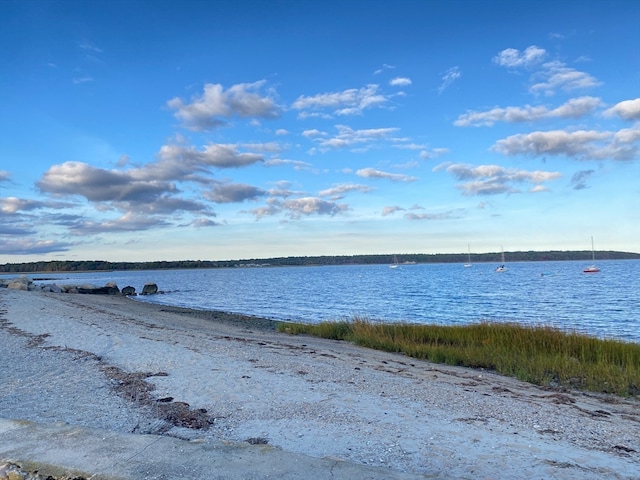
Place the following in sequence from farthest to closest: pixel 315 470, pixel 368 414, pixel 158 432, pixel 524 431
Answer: pixel 368 414 < pixel 524 431 < pixel 158 432 < pixel 315 470

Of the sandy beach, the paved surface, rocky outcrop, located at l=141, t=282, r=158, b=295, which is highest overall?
the paved surface

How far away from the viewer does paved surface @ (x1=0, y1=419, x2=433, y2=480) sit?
13.8 feet

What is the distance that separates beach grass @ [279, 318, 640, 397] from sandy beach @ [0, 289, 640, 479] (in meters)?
0.91

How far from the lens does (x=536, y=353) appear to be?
1365 cm

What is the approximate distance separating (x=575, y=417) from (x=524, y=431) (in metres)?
1.53

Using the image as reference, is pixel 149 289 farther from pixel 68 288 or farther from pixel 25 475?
pixel 25 475

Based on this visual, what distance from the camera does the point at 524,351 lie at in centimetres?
1374

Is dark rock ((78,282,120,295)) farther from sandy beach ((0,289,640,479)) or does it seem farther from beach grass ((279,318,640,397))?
sandy beach ((0,289,640,479))

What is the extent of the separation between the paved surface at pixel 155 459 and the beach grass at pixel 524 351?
7.97m

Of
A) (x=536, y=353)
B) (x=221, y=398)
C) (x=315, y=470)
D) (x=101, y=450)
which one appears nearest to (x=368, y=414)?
(x=221, y=398)

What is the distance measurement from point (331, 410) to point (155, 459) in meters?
3.27

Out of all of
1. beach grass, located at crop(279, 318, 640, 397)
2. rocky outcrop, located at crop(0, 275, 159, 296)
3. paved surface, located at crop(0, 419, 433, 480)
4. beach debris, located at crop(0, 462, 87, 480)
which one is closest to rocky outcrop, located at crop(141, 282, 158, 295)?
rocky outcrop, located at crop(0, 275, 159, 296)

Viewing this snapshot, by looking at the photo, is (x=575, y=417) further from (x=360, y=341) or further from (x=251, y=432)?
(x=360, y=341)

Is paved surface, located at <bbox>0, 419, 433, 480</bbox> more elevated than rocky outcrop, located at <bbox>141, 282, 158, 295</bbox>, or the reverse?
paved surface, located at <bbox>0, 419, 433, 480</bbox>
